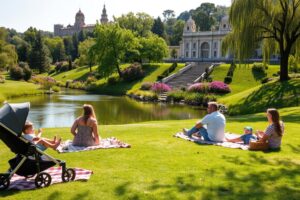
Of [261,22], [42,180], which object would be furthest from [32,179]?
[261,22]

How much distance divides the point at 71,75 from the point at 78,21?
432 feet

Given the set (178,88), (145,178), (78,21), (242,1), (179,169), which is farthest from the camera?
(78,21)

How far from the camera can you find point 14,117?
20.4ft

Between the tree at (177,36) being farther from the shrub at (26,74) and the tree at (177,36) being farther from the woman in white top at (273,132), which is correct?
the woman in white top at (273,132)

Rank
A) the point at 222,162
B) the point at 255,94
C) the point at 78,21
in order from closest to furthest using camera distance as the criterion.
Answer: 1. the point at 222,162
2. the point at 255,94
3. the point at 78,21

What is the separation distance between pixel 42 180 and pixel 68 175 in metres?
0.47

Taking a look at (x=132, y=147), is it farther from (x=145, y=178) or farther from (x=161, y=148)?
(x=145, y=178)

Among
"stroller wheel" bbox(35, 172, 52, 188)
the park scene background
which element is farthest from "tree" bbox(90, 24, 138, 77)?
"stroller wheel" bbox(35, 172, 52, 188)

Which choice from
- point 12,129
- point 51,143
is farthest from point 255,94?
point 12,129

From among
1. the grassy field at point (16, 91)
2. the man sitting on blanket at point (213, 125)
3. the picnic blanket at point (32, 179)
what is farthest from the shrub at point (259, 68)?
the picnic blanket at point (32, 179)

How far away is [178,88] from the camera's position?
42.5m

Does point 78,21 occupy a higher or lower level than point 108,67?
higher

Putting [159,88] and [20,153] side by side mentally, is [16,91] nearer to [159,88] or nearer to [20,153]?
[159,88]

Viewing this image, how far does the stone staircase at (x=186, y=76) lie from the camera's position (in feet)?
147
